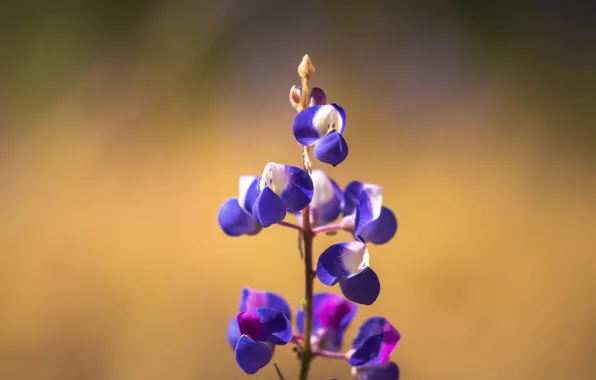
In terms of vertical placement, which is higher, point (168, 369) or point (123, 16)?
point (123, 16)

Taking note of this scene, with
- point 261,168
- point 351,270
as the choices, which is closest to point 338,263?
point 351,270

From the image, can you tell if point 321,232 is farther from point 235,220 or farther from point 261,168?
point 261,168

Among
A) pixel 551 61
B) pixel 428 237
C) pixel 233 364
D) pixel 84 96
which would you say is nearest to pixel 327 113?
pixel 233 364

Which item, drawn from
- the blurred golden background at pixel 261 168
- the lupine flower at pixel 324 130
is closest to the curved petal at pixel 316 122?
the lupine flower at pixel 324 130

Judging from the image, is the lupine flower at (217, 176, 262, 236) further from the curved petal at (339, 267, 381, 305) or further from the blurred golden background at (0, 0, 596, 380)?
the blurred golden background at (0, 0, 596, 380)

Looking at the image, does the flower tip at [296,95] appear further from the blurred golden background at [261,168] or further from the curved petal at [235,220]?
the blurred golden background at [261,168]

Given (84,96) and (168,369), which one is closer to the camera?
(168,369)

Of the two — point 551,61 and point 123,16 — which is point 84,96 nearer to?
point 123,16
